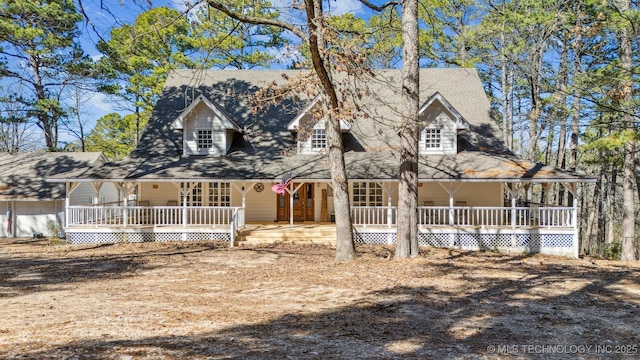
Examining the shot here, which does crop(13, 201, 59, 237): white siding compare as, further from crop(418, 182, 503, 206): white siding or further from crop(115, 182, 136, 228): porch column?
crop(418, 182, 503, 206): white siding

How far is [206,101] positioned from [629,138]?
52.4ft

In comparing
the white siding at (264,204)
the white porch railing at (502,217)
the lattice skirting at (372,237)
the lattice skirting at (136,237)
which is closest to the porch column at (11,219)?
the lattice skirting at (136,237)

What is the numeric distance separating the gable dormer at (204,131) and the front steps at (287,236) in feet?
15.2

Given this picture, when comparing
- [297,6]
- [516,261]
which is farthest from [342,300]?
[516,261]

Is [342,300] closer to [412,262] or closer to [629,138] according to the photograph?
[412,262]

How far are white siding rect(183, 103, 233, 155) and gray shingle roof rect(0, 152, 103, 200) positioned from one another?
6.00 meters

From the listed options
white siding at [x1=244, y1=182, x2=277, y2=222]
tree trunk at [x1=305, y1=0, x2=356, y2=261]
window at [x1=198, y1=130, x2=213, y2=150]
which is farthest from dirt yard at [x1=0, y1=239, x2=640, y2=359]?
window at [x1=198, y1=130, x2=213, y2=150]

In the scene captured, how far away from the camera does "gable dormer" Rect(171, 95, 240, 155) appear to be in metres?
19.2

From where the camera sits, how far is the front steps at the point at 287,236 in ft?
54.0

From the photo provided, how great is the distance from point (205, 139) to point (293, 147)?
13.7ft

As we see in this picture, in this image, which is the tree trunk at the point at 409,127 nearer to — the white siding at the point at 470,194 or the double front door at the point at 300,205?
the white siding at the point at 470,194

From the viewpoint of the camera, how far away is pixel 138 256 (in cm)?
1398

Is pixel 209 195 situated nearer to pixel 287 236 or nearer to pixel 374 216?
pixel 287 236

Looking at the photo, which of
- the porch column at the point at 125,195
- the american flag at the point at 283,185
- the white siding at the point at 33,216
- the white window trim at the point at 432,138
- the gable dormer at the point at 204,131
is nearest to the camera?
the american flag at the point at 283,185
